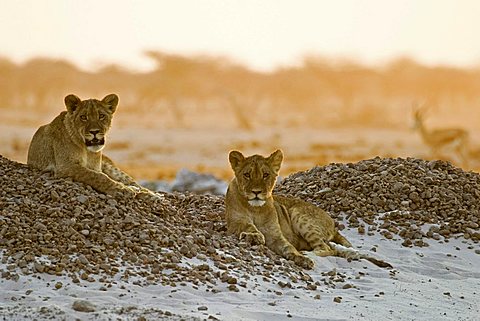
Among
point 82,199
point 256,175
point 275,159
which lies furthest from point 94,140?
point 275,159

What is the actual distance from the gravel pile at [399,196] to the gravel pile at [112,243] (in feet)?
5.76

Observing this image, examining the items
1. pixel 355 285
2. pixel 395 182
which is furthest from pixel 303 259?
pixel 395 182

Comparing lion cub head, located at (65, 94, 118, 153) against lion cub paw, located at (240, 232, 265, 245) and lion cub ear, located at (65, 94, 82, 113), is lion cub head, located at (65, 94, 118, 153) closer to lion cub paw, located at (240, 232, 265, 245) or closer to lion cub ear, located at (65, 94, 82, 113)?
lion cub ear, located at (65, 94, 82, 113)

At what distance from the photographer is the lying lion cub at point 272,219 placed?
8.24 m

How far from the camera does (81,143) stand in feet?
27.7

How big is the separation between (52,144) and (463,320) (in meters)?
3.67

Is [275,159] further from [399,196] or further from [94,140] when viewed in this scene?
[399,196]

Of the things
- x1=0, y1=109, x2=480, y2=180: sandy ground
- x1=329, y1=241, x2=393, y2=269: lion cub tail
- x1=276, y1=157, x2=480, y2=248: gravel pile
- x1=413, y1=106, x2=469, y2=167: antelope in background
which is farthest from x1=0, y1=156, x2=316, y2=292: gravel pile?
x1=413, y1=106, x2=469, y2=167: antelope in background

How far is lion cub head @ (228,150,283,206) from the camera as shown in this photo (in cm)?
823

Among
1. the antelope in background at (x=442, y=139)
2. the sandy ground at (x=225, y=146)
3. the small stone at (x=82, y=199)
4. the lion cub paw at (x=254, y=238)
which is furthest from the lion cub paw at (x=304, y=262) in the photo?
the antelope in background at (x=442, y=139)

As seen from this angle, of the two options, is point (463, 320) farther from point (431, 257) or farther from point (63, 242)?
point (63, 242)

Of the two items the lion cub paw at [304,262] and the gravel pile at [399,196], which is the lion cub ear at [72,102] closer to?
the lion cub paw at [304,262]

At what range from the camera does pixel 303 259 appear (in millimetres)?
8070

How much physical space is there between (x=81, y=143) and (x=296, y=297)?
2.36 metres
